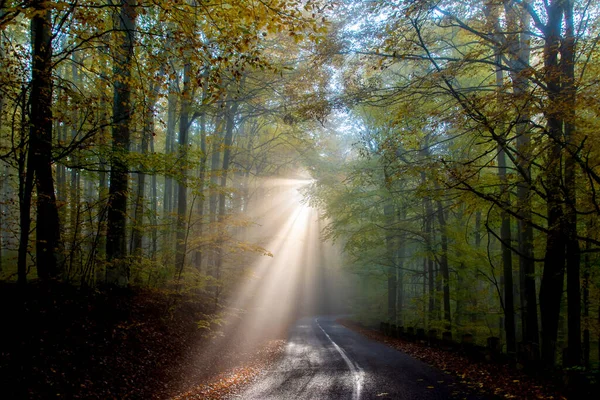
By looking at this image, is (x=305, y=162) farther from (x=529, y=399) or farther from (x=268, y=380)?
(x=529, y=399)

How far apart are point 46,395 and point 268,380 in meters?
4.01

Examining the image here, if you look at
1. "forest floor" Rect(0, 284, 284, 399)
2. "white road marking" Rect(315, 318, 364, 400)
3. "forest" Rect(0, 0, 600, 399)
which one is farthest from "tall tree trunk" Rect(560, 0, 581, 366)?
"forest floor" Rect(0, 284, 284, 399)

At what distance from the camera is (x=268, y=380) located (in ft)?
24.7

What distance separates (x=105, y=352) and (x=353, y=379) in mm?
4947

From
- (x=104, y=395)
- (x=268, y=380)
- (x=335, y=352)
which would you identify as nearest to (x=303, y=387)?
(x=268, y=380)

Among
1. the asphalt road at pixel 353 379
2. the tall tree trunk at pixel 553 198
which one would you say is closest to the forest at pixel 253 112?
the tall tree trunk at pixel 553 198

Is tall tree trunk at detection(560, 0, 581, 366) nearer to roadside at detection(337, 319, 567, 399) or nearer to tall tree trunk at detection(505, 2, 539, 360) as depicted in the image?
tall tree trunk at detection(505, 2, 539, 360)

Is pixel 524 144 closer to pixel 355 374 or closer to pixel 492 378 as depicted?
pixel 492 378

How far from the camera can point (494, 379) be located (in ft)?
21.3

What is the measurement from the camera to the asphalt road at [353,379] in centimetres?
613

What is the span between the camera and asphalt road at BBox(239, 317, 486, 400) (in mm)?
6129

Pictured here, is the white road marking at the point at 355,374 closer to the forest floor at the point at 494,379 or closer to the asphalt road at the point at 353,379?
the asphalt road at the point at 353,379

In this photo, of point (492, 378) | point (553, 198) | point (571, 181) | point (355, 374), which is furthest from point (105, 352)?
point (571, 181)

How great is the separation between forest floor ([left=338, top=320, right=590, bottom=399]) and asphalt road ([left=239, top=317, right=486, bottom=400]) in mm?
367
